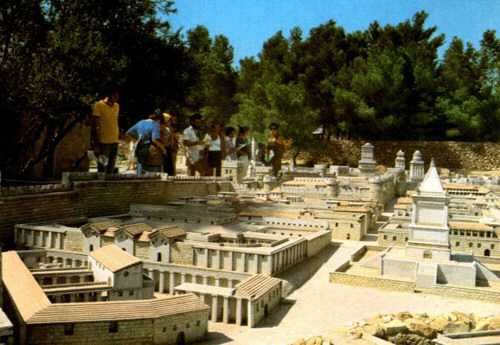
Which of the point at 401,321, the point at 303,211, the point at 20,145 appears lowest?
the point at 401,321

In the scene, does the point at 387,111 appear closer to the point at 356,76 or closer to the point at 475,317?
the point at 356,76

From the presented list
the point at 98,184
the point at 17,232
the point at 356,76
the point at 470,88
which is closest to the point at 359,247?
the point at 98,184

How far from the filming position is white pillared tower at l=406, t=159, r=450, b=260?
20.8m

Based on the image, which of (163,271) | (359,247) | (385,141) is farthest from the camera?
(385,141)

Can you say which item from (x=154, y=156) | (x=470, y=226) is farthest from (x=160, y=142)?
(x=470, y=226)

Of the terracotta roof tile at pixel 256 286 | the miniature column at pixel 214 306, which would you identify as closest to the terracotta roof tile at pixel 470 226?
the terracotta roof tile at pixel 256 286

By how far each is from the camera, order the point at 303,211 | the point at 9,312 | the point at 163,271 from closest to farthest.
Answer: the point at 9,312, the point at 163,271, the point at 303,211

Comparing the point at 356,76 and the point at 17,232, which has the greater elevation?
the point at 356,76

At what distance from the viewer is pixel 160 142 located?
26812 mm

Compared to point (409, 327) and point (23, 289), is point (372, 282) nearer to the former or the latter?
point (409, 327)

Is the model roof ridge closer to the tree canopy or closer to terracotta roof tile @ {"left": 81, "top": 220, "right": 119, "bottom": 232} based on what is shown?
terracotta roof tile @ {"left": 81, "top": 220, "right": 119, "bottom": 232}

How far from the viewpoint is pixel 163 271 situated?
19.5 m

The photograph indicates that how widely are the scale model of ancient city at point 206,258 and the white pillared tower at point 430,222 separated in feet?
0.13

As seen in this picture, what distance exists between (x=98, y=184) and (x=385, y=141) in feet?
138
